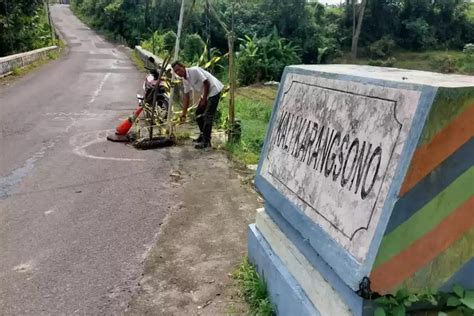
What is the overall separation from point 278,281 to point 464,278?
1.13m

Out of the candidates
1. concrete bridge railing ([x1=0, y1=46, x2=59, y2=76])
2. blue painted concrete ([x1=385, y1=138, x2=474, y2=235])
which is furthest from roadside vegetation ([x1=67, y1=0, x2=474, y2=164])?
blue painted concrete ([x1=385, y1=138, x2=474, y2=235])

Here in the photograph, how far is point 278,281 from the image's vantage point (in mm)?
2936

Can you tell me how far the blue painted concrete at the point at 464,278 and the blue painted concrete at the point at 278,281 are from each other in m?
0.66

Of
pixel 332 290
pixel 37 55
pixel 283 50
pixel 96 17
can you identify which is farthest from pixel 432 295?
pixel 96 17

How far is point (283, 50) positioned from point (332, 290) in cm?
2557

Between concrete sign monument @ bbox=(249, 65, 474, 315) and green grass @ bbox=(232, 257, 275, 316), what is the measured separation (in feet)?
0.62

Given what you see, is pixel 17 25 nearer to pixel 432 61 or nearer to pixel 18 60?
pixel 18 60

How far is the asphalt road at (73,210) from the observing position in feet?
11.4

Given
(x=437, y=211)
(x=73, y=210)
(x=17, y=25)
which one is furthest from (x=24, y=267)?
(x=17, y=25)

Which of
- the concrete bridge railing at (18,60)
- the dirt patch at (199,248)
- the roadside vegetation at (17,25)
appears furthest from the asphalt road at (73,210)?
the roadside vegetation at (17,25)

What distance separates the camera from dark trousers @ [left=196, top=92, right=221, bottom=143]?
24.6 ft

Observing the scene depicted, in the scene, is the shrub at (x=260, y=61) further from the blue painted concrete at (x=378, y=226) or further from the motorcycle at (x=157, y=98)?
the blue painted concrete at (x=378, y=226)

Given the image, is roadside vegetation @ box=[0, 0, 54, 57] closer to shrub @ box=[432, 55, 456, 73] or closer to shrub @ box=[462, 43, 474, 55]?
A: shrub @ box=[432, 55, 456, 73]

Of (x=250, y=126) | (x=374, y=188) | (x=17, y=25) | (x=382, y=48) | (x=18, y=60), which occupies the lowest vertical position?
(x=382, y=48)
